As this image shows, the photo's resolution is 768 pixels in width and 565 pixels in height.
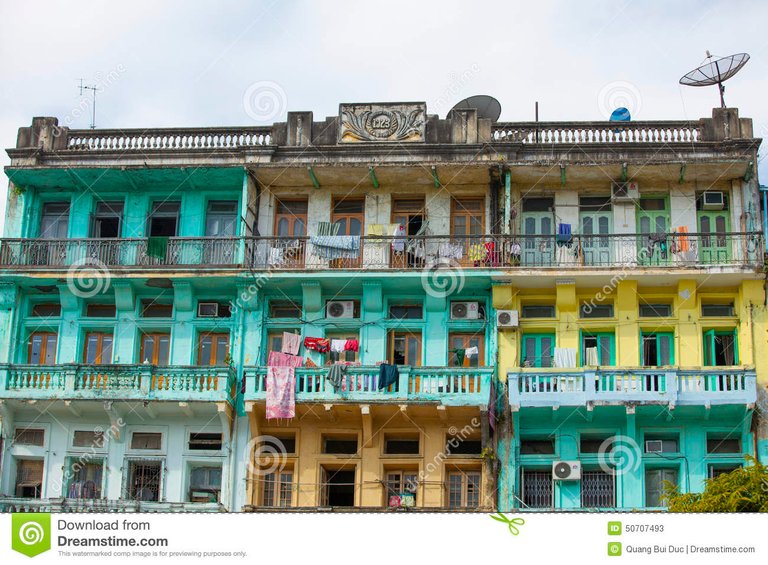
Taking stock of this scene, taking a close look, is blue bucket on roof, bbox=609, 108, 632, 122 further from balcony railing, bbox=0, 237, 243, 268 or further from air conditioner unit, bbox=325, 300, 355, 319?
balcony railing, bbox=0, 237, 243, 268

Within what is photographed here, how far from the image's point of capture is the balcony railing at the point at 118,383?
33.1 m

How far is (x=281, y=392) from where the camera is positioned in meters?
32.7

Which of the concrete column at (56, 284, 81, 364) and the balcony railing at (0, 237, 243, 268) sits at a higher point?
the balcony railing at (0, 237, 243, 268)

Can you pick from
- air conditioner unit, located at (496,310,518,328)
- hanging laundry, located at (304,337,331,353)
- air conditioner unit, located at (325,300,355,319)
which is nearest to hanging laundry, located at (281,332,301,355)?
hanging laundry, located at (304,337,331,353)

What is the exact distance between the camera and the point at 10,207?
119 ft

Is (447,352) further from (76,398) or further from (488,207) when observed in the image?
(76,398)

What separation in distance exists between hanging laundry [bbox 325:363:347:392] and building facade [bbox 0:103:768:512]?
7 cm

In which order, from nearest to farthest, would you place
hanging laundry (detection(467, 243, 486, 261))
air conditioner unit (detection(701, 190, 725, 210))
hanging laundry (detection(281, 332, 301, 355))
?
hanging laundry (detection(281, 332, 301, 355)), hanging laundry (detection(467, 243, 486, 261)), air conditioner unit (detection(701, 190, 725, 210))

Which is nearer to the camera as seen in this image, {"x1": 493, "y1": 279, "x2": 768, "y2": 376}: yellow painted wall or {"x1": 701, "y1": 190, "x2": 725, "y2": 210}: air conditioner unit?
{"x1": 493, "y1": 279, "x2": 768, "y2": 376}: yellow painted wall

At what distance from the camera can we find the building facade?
3266 cm
